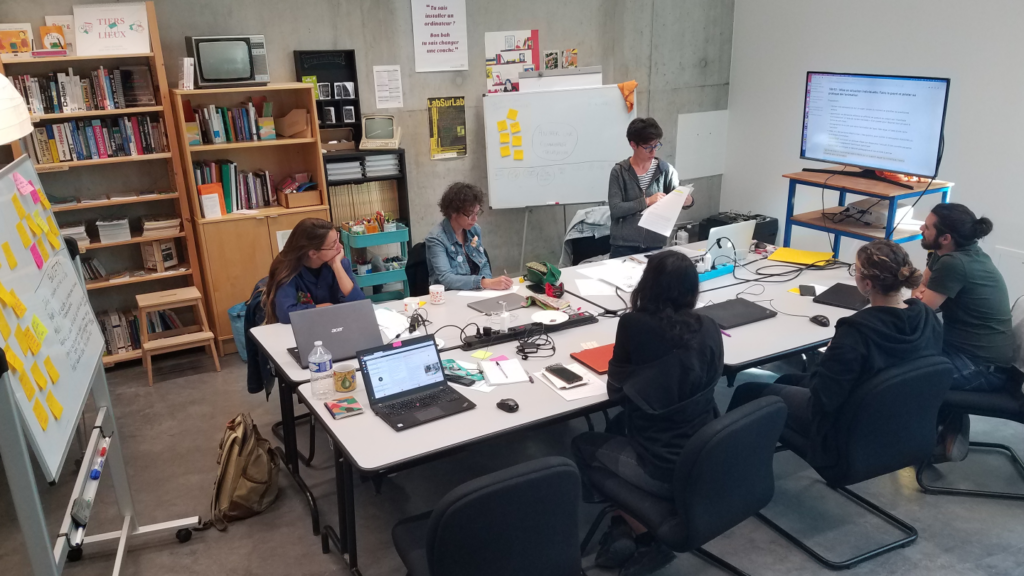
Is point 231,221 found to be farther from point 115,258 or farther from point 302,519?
point 302,519

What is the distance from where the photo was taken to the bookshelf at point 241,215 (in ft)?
15.1

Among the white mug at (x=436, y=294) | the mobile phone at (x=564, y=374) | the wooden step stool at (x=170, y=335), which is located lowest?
the wooden step stool at (x=170, y=335)

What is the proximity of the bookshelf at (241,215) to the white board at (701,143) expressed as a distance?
3.27 metres

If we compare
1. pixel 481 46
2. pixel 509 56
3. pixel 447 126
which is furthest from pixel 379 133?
pixel 509 56

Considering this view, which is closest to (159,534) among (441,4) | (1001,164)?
(441,4)

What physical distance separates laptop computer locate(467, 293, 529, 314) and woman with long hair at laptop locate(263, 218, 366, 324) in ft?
1.96

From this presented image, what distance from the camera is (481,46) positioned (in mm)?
5551

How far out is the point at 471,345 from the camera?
3010 millimetres

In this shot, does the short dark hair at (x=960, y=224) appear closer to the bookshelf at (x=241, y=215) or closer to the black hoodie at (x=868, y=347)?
the black hoodie at (x=868, y=347)

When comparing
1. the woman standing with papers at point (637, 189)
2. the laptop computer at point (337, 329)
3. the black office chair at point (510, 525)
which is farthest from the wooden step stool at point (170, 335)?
the black office chair at point (510, 525)

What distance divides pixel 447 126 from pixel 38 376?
3.94 meters

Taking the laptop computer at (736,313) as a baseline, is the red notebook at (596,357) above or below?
below

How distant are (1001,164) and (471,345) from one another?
384 centimetres

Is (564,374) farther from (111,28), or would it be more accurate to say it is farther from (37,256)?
(111,28)
